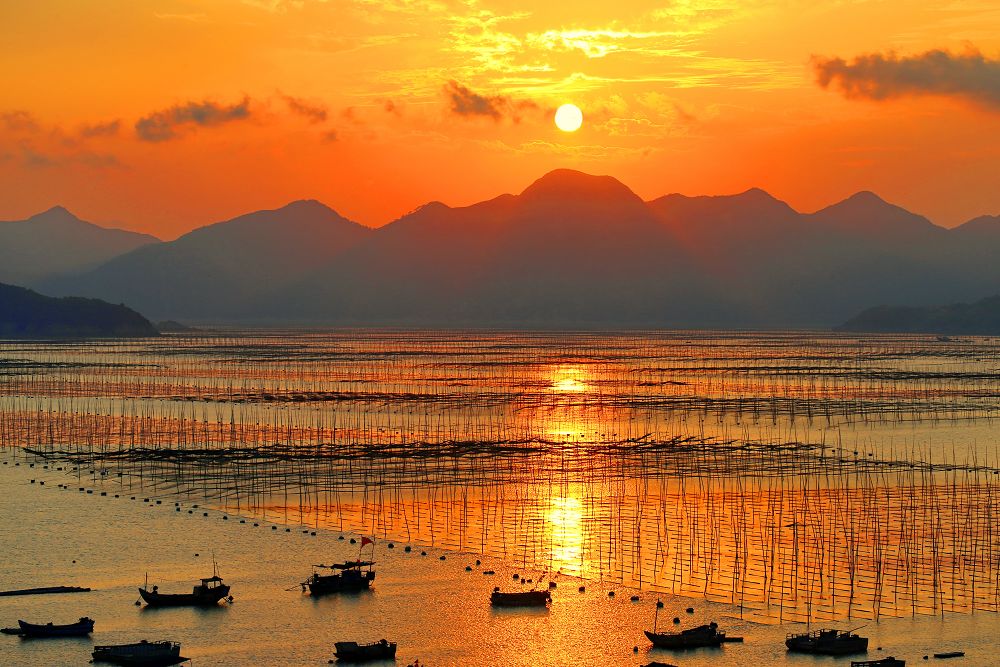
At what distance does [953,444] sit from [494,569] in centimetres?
4766

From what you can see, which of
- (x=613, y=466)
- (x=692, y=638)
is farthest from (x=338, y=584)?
(x=613, y=466)

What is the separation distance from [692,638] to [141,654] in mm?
18061

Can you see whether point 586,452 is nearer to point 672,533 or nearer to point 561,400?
point 672,533

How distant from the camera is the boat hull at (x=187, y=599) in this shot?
145 ft

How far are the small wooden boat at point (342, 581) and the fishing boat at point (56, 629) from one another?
8613mm

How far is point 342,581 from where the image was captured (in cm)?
4575

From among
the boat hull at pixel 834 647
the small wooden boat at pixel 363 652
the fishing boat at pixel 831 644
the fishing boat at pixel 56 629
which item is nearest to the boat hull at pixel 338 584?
the small wooden boat at pixel 363 652

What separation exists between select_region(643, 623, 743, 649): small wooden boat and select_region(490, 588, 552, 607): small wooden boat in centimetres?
513

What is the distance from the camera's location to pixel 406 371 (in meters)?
152

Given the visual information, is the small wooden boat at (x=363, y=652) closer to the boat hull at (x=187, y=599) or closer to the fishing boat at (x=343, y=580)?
the fishing boat at (x=343, y=580)

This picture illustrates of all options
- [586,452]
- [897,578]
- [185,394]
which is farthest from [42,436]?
[897,578]

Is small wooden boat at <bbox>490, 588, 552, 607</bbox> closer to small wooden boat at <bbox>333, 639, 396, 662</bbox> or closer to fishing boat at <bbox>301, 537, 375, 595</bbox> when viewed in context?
fishing boat at <bbox>301, 537, 375, 595</bbox>

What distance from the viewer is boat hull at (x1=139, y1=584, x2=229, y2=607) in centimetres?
4409

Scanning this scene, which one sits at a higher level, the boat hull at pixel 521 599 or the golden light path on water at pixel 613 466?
the golden light path on water at pixel 613 466
